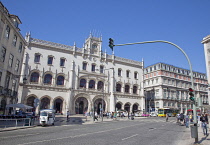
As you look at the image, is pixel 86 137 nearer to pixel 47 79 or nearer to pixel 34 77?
pixel 34 77

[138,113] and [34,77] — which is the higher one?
[34,77]

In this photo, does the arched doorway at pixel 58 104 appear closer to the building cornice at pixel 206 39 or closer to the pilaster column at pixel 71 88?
the pilaster column at pixel 71 88

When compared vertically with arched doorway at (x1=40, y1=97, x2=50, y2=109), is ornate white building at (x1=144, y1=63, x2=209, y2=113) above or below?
above

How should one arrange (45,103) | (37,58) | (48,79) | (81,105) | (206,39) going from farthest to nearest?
(81,105) → (48,79) → (37,58) → (45,103) → (206,39)

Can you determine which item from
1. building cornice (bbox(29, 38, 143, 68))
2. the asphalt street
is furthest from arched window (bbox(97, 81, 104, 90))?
the asphalt street

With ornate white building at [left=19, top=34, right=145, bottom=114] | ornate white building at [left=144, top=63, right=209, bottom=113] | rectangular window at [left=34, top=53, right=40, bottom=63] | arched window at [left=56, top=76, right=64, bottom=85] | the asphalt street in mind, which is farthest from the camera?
ornate white building at [left=144, top=63, right=209, bottom=113]

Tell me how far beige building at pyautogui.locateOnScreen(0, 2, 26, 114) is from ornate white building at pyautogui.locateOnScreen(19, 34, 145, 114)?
1095cm

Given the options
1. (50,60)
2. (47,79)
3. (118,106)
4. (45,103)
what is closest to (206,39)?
(118,106)

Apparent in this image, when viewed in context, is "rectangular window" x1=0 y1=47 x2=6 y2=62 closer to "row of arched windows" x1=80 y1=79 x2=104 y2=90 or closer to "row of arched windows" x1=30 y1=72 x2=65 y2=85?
"row of arched windows" x1=30 y1=72 x2=65 y2=85

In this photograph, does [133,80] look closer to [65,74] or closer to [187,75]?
[65,74]

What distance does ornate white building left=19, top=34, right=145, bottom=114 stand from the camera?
3831 centimetres

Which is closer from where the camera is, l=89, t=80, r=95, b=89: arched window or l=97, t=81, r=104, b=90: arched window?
l=89, t=80, r=95, b=89: arched window

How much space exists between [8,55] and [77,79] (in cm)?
2084

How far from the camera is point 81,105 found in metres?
42.8
